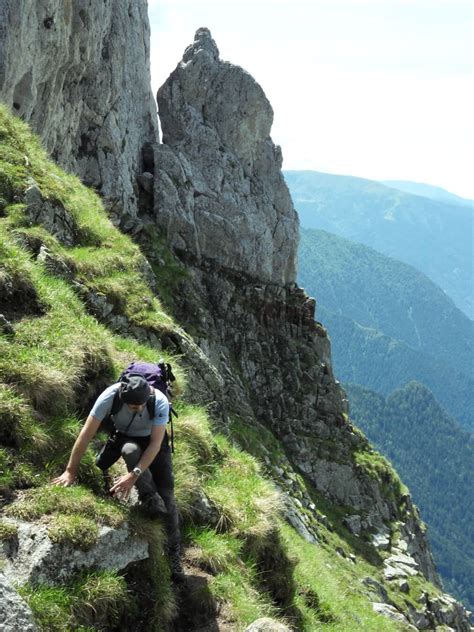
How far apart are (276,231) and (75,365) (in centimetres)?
→ 6303

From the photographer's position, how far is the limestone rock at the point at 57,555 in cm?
817

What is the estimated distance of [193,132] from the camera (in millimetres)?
68000

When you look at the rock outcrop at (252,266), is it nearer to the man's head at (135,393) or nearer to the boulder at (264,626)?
the boulder at (264,626)

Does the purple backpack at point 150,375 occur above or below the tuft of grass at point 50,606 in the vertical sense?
above

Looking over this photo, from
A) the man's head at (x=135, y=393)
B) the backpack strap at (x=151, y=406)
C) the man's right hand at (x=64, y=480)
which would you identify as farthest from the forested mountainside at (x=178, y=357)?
the man's head at (x=135, y=393)

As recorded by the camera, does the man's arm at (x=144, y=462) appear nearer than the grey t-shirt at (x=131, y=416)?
Yes

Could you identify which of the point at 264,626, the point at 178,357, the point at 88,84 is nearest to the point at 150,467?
the point at 264,626

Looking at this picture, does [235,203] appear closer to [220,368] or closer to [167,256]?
[167,256]

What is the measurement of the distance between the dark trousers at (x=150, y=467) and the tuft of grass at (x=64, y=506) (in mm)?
616

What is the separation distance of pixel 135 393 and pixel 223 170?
61391 mm

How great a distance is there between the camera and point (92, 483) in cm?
1012

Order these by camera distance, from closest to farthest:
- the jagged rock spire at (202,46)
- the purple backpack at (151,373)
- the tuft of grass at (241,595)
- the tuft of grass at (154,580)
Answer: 1. the tuft of grass at (154,580)
2. the tuft of grass at (241,595)
3. the purple backpack at (151,373)
4. the jagged rock spire at (202,46)

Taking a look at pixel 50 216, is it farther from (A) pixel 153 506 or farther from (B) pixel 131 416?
(A) pixel 153 506

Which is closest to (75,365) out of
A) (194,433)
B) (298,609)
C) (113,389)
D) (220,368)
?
(113,389)
